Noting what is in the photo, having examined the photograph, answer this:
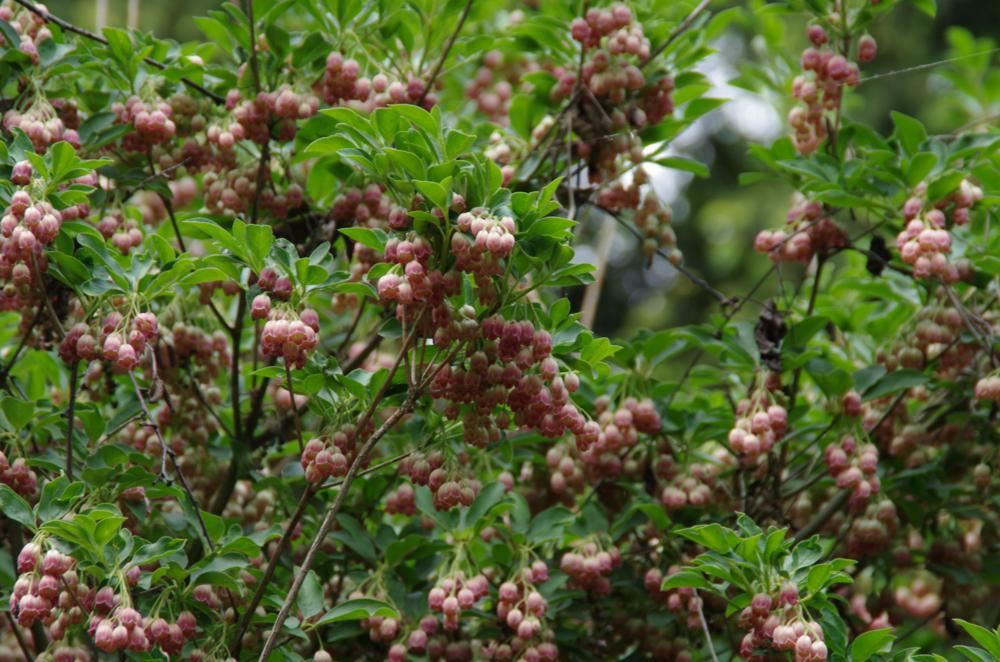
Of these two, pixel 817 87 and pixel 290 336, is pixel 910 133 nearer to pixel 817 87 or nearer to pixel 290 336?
pixel 817 87

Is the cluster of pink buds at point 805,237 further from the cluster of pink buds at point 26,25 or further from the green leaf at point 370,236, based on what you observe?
the cluster of pink buds at point 26,25

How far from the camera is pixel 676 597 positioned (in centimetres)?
324

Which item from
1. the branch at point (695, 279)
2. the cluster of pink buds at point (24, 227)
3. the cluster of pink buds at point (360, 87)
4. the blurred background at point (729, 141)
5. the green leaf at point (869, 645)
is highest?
the cluster of pink buds at point (360, 87)

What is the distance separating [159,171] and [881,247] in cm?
200

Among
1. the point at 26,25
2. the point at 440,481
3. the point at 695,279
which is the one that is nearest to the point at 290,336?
the point at 440,481

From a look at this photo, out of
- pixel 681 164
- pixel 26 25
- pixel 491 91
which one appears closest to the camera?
pixel 26 25

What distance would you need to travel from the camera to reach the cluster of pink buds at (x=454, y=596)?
2926 millimetres

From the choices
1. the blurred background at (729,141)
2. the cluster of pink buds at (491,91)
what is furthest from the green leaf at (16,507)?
the blurred background at (729,141)

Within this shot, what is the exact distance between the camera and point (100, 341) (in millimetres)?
2725

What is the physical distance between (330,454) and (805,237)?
65.4 inches

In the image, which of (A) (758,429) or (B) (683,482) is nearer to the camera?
(A) (758,429)

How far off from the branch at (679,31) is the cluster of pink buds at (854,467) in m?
1.15

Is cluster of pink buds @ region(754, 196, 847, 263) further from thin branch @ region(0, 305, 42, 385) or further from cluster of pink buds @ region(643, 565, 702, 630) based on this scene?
thin branch @ region(0, 305, 42, 385)

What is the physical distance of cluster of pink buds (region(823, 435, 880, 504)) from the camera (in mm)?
3248
